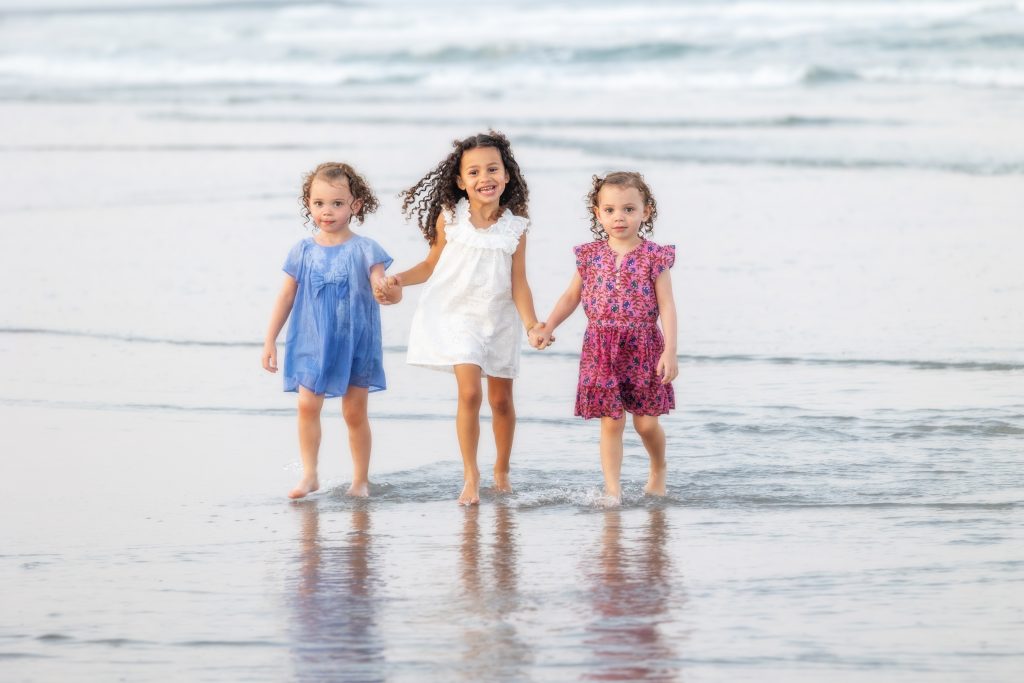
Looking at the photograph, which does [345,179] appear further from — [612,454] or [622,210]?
[612,454]

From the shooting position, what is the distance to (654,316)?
217 inches

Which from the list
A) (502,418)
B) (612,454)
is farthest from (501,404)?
(612,454)

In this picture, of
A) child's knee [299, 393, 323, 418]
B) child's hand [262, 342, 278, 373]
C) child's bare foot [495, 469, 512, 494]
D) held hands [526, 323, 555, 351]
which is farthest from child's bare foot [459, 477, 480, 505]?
child's hand [262, 342, 278, 373]

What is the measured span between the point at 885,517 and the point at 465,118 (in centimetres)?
1797

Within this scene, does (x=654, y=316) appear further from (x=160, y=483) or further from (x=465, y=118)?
(x=465, y=118)

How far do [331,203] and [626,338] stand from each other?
1177 millimetres

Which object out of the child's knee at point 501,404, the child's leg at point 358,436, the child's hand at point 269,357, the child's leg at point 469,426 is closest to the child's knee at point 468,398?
the child's leg at point 469,426

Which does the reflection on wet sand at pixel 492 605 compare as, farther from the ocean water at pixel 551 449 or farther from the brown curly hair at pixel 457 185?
the brown curly hair at pixel 457 185

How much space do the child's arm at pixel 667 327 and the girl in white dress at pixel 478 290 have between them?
47 centimetres

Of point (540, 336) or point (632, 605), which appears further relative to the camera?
point (540, 336)

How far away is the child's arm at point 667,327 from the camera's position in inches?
212

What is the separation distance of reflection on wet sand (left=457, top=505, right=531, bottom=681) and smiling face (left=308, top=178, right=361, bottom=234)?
1195mm

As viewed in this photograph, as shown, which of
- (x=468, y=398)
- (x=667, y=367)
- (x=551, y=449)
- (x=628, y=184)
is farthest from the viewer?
(x=551, y=449)

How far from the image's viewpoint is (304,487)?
18.1 ft
